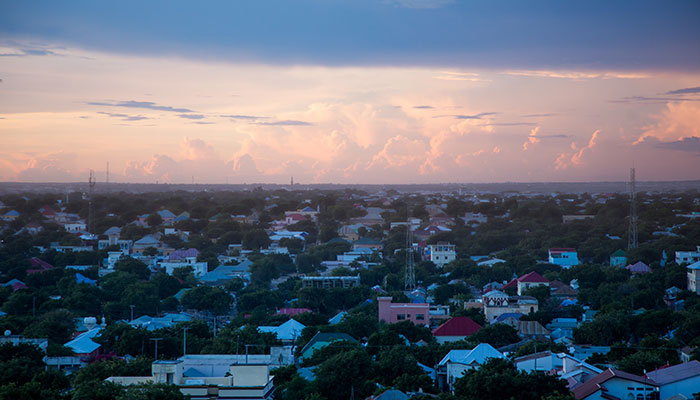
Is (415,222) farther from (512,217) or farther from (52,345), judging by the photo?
(52,345)

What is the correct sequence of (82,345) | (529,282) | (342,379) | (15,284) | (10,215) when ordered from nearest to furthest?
(342,379)
(82,345)
(529,282)
(15,284)
(10,215)

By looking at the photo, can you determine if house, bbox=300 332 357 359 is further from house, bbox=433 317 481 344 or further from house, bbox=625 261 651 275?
house, bbox=625 261 651 275

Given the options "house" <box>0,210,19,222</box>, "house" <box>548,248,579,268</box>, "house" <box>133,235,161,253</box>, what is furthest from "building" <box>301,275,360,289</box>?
"house" <box>0,210,19,222</box>

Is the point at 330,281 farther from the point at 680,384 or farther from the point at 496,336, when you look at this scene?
the point at 680,384

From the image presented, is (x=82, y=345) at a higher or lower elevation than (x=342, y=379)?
lower

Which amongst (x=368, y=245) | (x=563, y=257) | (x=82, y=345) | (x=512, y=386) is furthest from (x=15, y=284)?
(x=563, y=257)

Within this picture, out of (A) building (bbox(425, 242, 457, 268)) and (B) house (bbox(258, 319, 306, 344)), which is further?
(A) building (bbox(425, 242, 457, 268))
